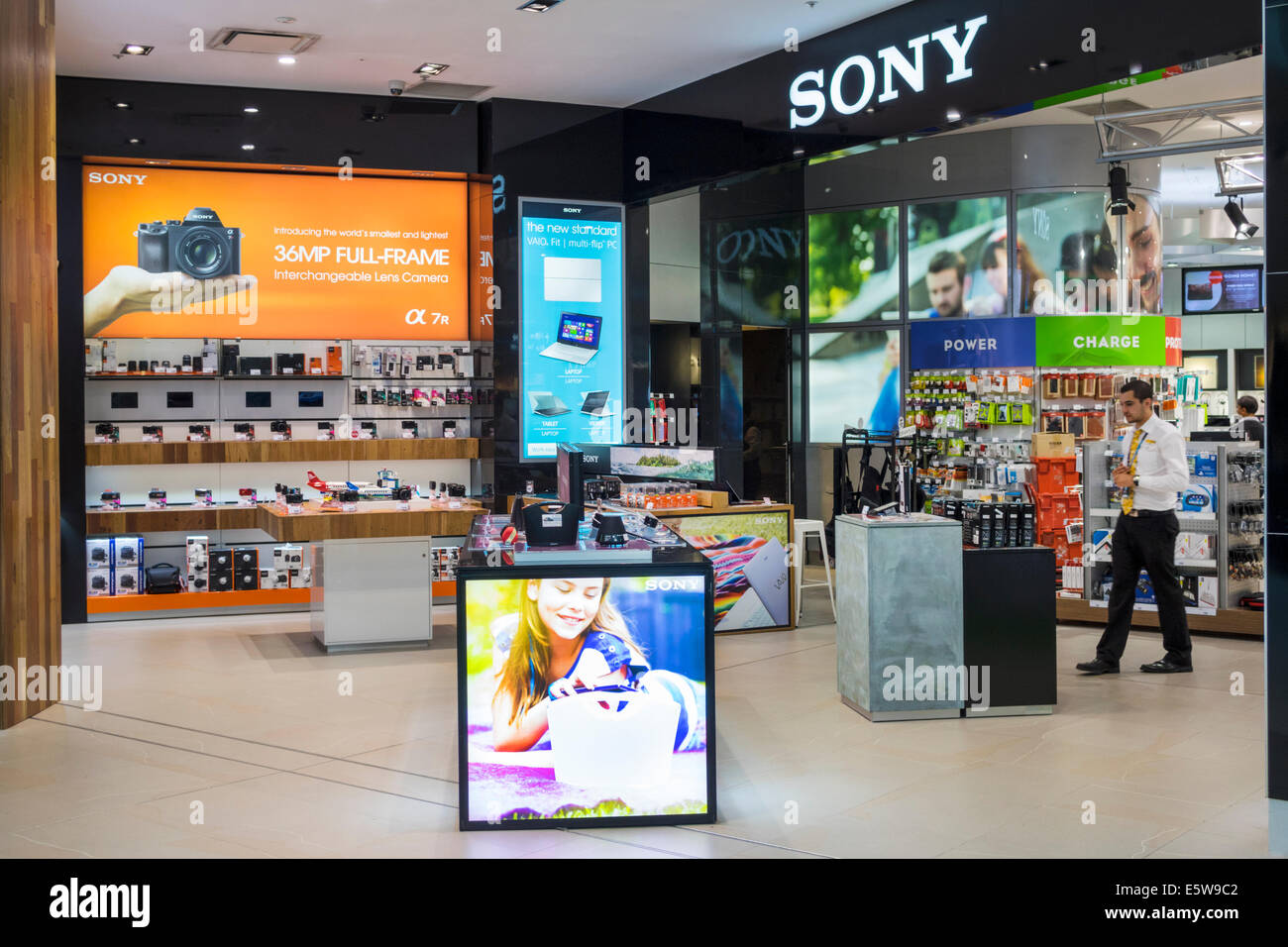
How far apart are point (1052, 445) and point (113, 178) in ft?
24.7

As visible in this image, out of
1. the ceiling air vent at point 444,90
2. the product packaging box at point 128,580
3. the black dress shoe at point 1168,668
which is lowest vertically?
the black dress shoe at point 1168,668

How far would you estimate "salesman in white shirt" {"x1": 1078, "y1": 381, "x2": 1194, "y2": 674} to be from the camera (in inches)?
258

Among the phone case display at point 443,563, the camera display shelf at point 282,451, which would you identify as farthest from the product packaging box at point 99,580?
the phone case display at point 443,563

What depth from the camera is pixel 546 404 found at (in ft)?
31.4

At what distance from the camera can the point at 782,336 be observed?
41.5 ft

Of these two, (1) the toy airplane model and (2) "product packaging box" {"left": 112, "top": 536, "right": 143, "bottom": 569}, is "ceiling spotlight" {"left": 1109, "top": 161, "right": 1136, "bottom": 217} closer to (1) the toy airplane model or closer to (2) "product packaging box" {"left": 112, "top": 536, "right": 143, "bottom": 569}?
(1) the toy airplane model

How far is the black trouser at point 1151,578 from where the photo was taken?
21.6 ft

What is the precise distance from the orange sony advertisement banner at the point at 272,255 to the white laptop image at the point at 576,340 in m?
0.84

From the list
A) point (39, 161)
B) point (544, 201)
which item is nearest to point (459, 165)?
point (544, 201)

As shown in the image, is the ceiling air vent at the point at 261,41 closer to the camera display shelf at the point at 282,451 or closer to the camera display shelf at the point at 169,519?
the camera display shelf at the point at 282,451

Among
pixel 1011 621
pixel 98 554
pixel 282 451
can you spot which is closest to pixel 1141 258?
pixel 1011 621

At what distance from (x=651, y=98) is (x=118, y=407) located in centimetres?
471

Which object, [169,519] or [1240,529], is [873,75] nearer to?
[1240,529]
